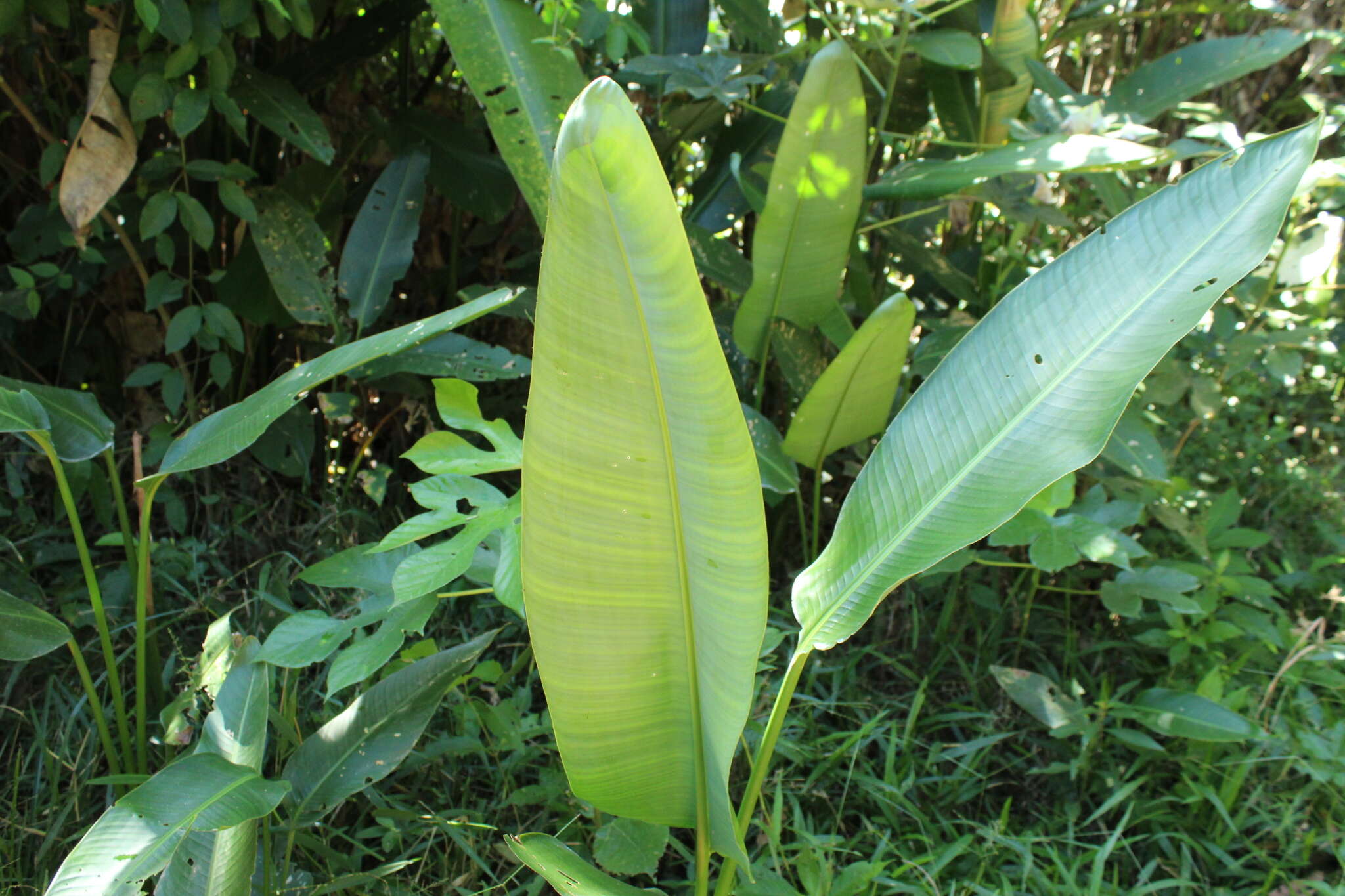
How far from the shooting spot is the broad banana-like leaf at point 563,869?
2.68ft

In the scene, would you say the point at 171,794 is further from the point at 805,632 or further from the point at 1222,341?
the point at 1222,341

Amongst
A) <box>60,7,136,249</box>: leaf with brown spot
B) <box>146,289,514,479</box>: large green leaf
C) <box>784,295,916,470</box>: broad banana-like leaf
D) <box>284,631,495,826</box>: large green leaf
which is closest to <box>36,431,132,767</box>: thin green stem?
<box>146,289,514,479</box>: large green leaf

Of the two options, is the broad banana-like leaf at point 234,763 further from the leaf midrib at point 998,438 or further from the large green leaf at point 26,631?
the leaf midrib at point 998,438

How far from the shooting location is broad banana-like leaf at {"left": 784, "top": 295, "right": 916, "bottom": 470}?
139 centimetres

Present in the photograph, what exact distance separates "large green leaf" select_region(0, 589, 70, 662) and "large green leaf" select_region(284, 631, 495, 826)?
331 mm

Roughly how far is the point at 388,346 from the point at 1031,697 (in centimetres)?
114

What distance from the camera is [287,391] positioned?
3.61 feet

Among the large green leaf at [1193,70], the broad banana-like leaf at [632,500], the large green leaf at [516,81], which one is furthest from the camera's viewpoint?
the large green leaf at [1193,70]

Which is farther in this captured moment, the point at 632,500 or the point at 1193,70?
the point at 1193,70

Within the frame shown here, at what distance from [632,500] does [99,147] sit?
1337 mm

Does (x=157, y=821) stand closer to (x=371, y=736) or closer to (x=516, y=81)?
(x=371, y=736)

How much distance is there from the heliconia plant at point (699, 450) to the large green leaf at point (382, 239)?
3.91ft

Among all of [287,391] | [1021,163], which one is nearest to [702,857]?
[287,391]

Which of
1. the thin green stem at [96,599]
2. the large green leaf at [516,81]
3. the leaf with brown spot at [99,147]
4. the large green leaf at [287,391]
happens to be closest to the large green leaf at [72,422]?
the thin green stem at [96,599]
